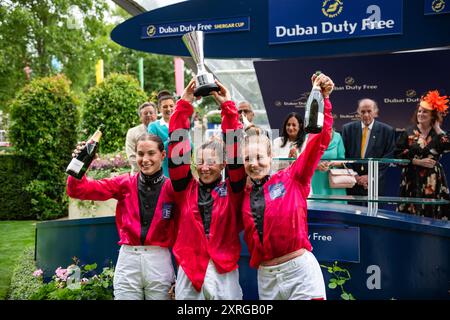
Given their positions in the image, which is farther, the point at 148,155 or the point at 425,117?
the point at 425,117

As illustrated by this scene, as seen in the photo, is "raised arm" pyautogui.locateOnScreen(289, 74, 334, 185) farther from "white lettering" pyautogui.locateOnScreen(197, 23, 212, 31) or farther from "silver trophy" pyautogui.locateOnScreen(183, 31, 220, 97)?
"white lettering" pyautogui.locateOnScreen(197, 23, 212, 31)

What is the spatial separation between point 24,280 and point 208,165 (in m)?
3.62

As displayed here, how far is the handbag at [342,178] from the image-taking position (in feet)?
14.4

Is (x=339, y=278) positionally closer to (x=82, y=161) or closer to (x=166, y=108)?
(x=82, y=161)

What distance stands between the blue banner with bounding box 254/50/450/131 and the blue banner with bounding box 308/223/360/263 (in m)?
3.26

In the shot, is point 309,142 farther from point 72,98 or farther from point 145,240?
point 72,98

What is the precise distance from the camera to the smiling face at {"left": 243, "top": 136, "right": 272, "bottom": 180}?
3217mm

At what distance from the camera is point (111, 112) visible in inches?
425

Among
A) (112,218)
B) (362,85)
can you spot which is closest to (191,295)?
(112,218)

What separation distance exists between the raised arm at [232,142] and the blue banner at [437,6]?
9.61 feet

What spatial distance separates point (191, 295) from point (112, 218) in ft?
5.75

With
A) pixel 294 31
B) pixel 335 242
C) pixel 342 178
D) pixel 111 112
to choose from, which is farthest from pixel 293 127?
pixel 111 112

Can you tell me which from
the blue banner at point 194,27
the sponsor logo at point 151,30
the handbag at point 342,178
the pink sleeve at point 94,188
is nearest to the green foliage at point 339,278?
the handbag at point 342,178

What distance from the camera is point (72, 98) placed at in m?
11.3
